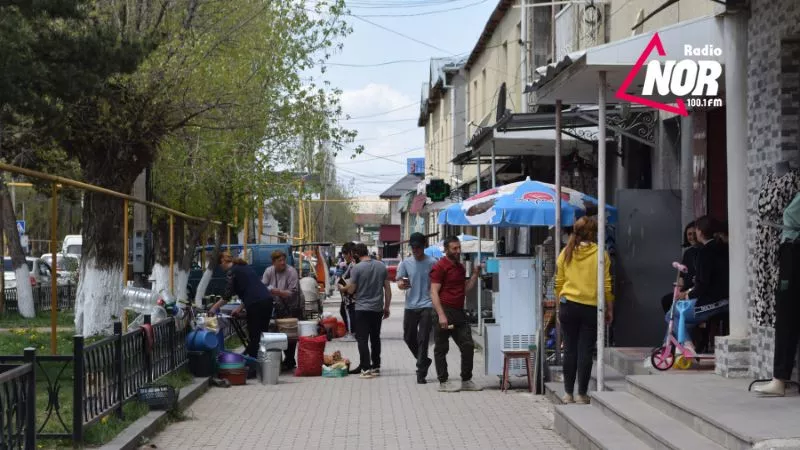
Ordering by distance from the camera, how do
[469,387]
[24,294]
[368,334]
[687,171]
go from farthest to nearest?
[24,294], [368,334], [687,171], [469,387]

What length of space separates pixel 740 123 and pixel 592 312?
7.22ft

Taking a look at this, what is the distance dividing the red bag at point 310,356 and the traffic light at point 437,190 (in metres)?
12.2

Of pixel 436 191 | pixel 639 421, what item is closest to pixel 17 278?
pixel 436 191

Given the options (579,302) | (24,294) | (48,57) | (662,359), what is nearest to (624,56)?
(579,302)

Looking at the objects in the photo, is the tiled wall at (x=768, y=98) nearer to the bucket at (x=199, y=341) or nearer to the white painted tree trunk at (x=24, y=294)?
the bucket at (x=199, y=341)

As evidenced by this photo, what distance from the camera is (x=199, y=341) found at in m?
15.2

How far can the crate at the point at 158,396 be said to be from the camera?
38.5 ft

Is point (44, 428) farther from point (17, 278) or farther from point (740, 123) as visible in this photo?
point (17, 278)

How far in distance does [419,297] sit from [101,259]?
614 centimetres

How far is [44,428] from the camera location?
9461mm

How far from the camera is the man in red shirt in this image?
46.6 feet

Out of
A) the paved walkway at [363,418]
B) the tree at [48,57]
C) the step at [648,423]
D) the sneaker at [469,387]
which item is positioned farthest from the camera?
the sneaker at [469,387]

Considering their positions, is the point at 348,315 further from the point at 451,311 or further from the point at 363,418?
the point at 363,418

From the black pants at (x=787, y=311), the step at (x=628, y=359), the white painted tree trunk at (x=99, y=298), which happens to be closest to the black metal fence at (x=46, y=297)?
the white painted tree trunk at (x=99, y=298)
